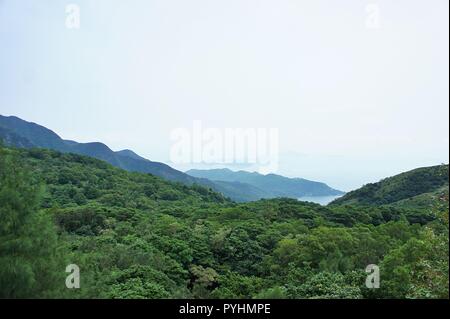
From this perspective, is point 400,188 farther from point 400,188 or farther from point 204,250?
point 204,250

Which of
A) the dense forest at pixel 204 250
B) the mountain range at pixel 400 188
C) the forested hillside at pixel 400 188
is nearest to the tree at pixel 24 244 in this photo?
the dense forest at pixel 204 250

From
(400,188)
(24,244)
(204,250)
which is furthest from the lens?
(400,188)

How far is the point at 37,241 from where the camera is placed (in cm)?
1110

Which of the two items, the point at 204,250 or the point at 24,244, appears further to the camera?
the point at 204,250

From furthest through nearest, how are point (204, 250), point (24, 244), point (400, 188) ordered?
point (400, 188) → point (204, 250) → point (24, 244)

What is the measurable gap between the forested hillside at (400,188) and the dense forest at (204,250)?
37617mm

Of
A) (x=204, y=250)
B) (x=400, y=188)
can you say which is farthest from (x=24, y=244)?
(x=400, y=188)

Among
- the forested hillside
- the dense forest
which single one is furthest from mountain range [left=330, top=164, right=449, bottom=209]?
the dense forest

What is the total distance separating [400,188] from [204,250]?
72.6m

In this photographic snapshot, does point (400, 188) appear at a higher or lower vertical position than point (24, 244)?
higher

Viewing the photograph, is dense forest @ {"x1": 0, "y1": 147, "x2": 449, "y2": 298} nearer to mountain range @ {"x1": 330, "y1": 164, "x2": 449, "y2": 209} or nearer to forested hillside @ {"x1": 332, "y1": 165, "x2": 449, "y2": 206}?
mountain range @ {"x1": 330, "y1": 164, "x2": 449, "y2": 209}

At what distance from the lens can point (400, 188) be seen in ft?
292
